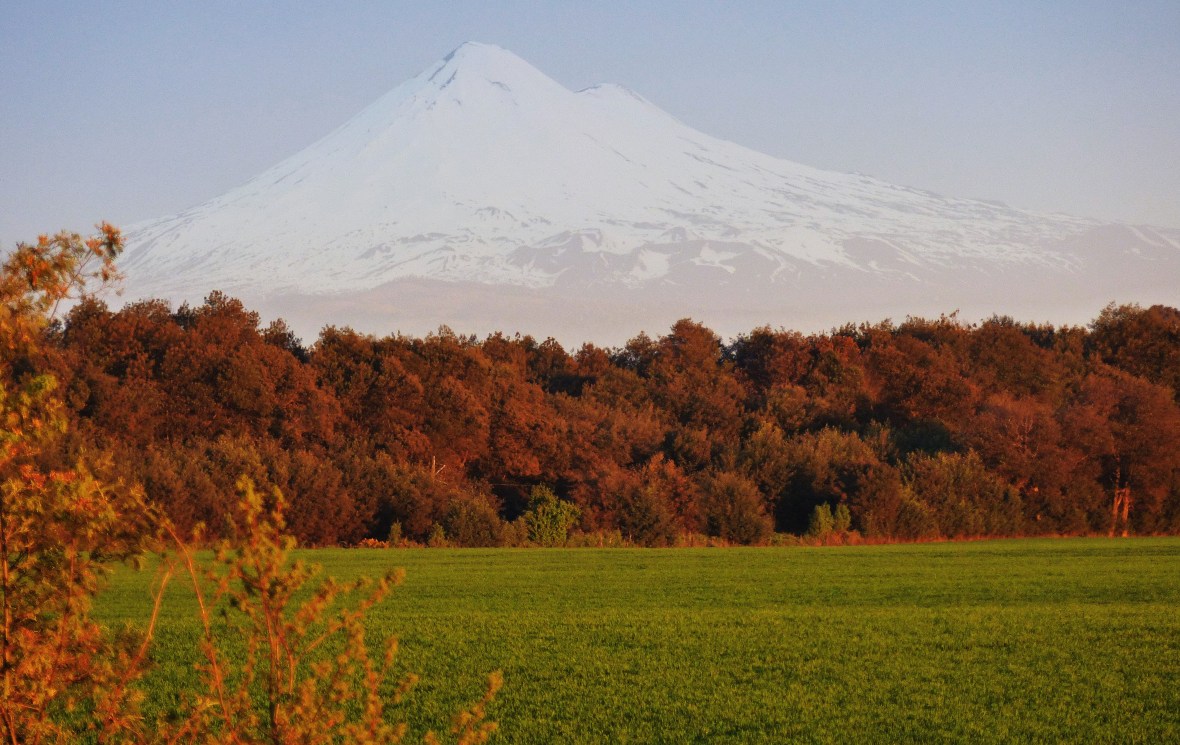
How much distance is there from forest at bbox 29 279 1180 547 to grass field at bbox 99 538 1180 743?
1144 cm

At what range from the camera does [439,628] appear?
1708 centimetres

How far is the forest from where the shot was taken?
39375 millimetres

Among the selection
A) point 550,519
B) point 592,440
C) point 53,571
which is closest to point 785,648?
point 53,571

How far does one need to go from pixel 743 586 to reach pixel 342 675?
19724 mm

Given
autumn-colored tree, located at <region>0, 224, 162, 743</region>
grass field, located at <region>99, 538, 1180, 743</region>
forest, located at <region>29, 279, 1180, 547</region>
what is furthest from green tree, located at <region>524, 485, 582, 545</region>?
autumn-colored tree, located at <region>0, 224, 162, 743</region>

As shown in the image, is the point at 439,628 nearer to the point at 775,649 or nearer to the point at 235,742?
the point at 775,649

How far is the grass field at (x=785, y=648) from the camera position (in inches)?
413

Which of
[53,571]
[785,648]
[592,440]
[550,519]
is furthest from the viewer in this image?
[592,440]

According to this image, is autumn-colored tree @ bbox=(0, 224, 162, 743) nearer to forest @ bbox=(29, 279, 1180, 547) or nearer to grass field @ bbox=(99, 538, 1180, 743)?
grass field @ bbox=(99, 538, 1180, 743)

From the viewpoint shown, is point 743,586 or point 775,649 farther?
point 743,586

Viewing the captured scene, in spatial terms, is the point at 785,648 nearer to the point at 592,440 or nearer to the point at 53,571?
the point at 53,571

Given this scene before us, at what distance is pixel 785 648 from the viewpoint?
589 inches

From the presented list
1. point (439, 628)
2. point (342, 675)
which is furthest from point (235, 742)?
point (439, 628)

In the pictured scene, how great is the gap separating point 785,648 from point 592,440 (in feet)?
103
